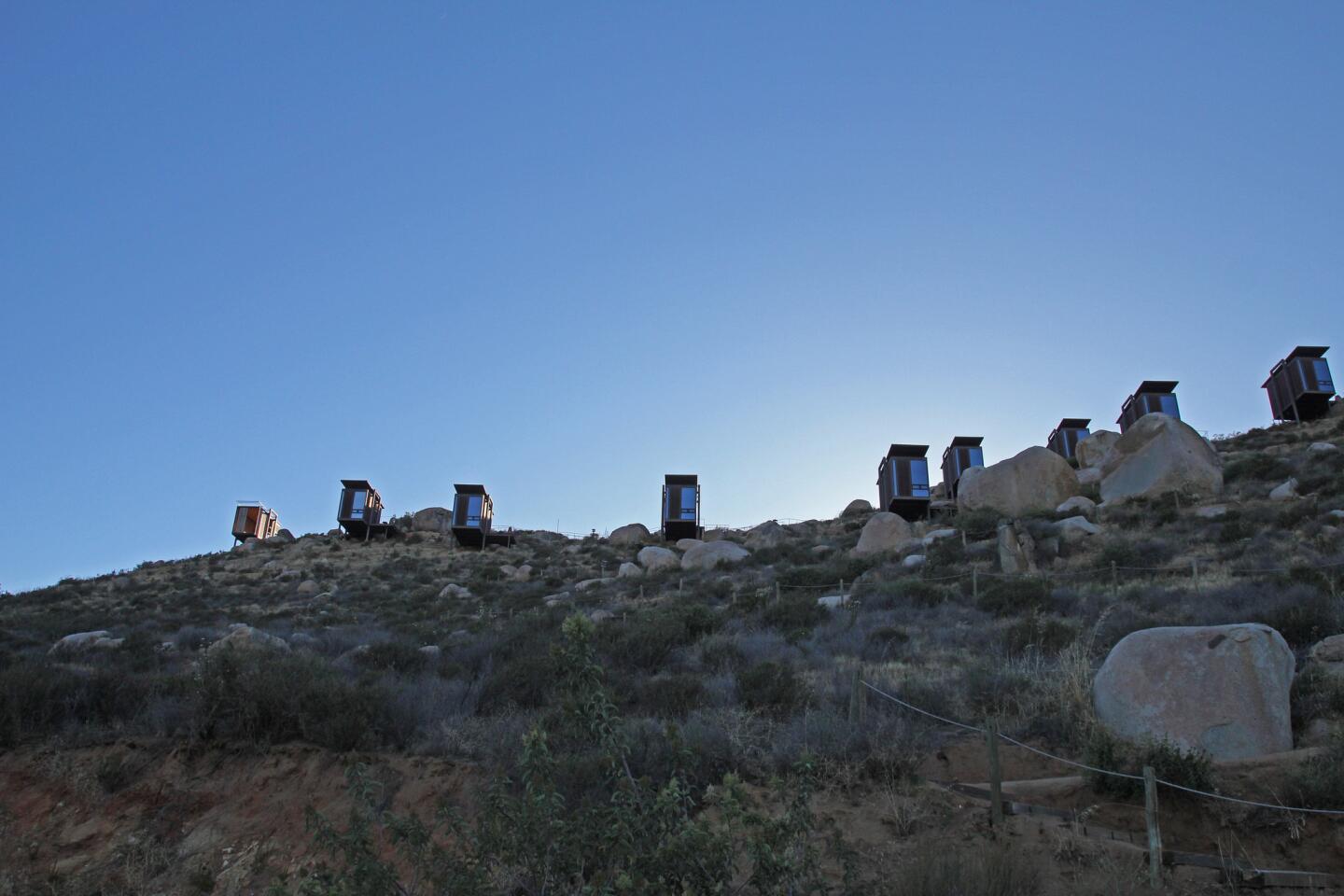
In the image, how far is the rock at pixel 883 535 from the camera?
30.0 meters

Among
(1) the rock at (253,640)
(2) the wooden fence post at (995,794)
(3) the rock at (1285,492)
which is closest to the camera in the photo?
(2) the wooden fence post at (995,794)

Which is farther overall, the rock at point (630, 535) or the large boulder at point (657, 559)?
the rock at point (630, 535)

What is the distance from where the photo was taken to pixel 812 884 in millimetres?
4855

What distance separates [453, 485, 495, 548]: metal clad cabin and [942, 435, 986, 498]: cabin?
74.2ft

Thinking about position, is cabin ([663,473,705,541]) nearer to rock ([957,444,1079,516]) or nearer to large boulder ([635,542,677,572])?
large boulder ([635,542,677,572])

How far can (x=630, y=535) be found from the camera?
145 feet

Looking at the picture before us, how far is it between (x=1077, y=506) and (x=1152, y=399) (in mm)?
20119

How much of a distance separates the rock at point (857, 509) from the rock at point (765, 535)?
15.1 ft

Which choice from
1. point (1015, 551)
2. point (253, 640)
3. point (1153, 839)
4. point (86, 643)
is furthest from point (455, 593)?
point (1153, 839)

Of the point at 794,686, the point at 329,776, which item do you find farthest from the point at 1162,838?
the point at 329,776

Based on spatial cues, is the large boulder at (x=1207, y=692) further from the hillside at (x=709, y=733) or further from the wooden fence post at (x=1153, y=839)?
the wooden fence post at (x=1153, y=839)

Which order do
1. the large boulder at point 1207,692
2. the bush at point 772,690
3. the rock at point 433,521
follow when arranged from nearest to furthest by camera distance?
the large boulder at point 1207,692 < the bush at point 772,690 < the rock at point 433,521

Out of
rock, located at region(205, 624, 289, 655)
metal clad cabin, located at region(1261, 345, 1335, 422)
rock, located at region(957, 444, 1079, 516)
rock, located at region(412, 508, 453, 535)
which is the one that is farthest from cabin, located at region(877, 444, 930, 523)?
rock, located at region(205, 624, 289, 655)

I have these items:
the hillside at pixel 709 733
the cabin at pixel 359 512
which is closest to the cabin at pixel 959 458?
the hillside at pixel 709 733
